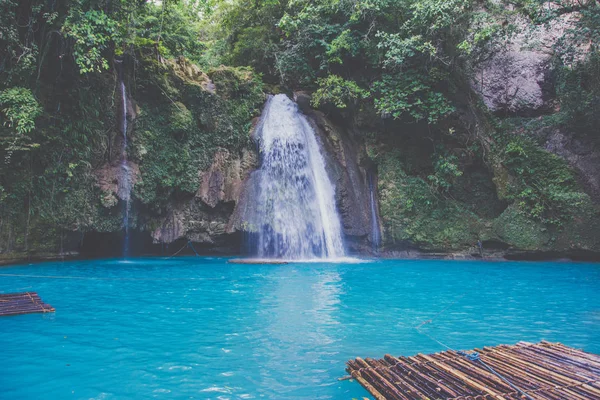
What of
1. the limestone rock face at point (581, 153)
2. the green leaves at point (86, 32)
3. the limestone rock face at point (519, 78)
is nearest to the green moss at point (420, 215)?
the limestone rock face at point (581, 153)

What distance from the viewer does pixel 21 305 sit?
6242 millimetres

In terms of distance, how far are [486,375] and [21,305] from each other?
21.8 feet

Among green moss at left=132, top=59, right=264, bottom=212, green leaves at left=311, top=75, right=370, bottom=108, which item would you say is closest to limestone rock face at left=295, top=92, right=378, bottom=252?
green leaves at left=311, top=75, right=370, bottom=108

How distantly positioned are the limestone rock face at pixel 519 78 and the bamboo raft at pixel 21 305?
52.9 ft

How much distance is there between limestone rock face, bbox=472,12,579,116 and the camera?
15.7 m

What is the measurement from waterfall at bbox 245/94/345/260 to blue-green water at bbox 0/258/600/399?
3750 mm

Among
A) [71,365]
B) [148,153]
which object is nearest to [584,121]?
[148,153]

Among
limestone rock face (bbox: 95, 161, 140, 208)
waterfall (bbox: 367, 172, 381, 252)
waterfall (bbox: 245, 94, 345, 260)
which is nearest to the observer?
limestone rock face (bbox: 95, 161, 140, 208)

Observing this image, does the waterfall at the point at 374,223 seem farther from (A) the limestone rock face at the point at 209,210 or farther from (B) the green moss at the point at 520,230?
(A) the limestone rock face at the point at 209,210

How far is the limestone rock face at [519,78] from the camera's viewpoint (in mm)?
Result: 15688

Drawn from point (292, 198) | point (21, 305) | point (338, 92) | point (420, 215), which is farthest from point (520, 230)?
point (21, 305)

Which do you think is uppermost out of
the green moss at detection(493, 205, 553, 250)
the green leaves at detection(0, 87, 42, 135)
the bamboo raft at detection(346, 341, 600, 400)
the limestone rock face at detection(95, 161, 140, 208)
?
the green leaves at detection(0, 87, 42, 135)

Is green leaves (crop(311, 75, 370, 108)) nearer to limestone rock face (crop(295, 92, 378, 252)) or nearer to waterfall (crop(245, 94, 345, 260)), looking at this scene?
limestone rock face (crop(295, 92, 378, 252))

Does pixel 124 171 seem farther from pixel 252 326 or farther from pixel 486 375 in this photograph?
pixel 486 375
